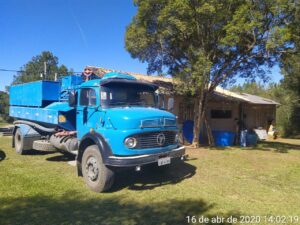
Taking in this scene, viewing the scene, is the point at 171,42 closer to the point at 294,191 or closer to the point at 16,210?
the point at 294,191

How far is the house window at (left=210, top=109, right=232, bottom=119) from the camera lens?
18562 millimetres

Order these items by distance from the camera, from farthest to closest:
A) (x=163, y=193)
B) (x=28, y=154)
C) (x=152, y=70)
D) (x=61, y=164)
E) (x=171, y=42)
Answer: (x=152, y=70), (x=171, y=42), (x=28, y=154), (x=61, y=164), (x=163, y=193)

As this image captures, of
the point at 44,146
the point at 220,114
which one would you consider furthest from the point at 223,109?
the point at 44,146

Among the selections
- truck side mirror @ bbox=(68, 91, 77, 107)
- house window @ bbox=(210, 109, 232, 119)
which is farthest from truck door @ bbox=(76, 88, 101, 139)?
house window @ bbox=(210, 109, 232, 119)

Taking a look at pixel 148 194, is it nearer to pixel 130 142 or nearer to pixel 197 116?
pixel 130 142

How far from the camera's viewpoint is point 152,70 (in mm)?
15914

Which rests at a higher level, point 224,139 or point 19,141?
point 19,141

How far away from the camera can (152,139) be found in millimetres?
6773

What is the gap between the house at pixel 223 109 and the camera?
52.5ft

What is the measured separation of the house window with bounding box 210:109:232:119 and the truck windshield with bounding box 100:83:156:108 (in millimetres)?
11132

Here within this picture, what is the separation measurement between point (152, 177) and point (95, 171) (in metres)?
1.93

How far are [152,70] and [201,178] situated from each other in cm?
899

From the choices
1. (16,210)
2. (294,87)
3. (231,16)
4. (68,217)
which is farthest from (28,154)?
(294,87)

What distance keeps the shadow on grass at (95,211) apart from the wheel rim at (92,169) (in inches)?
24.1
